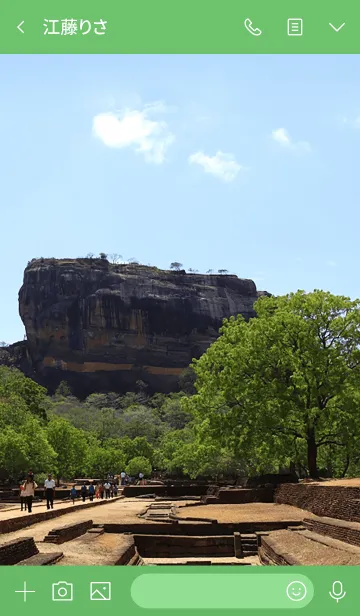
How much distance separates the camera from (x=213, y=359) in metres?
35.2

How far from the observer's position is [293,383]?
3225 centimetres

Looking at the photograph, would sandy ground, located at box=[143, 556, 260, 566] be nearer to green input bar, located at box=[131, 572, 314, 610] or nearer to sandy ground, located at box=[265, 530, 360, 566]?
sandy ground, located at box=[265, 530, 360, 566]

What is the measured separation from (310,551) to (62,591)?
8.43 meters

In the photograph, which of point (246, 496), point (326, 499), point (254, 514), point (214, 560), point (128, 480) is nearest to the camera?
point (214, 560)

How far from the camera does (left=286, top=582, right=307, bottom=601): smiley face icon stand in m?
4.52

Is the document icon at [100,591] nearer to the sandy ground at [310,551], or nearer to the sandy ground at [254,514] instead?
the sandy ground at [310,551]

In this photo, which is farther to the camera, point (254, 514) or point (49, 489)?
point (49, 489)

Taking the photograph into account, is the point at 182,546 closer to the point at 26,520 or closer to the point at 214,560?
the point at 214,560

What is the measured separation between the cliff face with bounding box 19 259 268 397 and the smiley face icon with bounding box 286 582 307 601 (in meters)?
148

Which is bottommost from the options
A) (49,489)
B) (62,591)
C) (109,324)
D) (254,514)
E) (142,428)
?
(254,514)

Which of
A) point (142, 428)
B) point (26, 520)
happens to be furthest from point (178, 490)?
point (142, 428)

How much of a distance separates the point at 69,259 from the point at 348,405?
136 meters

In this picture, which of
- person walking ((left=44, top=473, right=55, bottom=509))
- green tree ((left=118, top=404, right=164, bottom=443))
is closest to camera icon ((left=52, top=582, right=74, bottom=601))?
person walking ((left=44, top=473, right=55, bottom=509))

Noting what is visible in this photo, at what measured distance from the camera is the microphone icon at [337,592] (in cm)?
443
